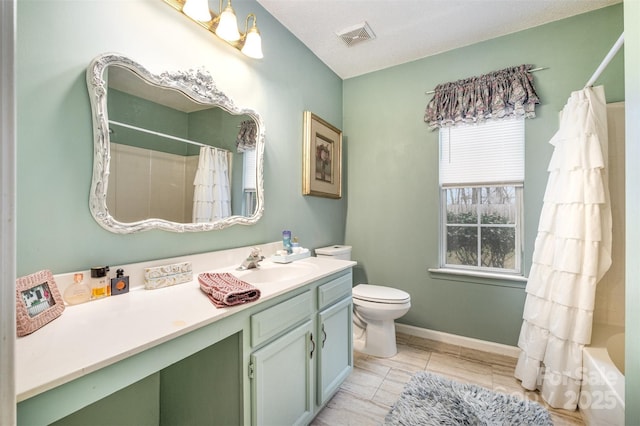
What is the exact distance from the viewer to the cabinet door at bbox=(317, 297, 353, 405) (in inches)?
60.1

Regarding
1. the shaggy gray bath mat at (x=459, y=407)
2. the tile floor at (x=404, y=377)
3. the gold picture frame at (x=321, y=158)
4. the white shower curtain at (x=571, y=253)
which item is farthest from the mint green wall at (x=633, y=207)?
the gold picture frame at (x=321, y=158)

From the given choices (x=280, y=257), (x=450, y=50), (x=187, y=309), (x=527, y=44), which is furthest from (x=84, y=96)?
(x=527, y=44)

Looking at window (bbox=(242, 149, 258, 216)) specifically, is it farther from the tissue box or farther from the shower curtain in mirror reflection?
the tissue box

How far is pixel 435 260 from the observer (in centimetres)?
253

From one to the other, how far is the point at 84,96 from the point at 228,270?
1.05 m

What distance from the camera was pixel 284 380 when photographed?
1.26 m

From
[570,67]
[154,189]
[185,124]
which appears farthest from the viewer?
[570,67]

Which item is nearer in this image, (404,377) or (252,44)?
(252,44)

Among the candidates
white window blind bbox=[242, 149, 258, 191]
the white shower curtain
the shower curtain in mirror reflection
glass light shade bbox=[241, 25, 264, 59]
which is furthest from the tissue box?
the white shower curtain

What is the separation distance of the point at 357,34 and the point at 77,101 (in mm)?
1993

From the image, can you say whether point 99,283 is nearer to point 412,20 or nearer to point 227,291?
point 227,291

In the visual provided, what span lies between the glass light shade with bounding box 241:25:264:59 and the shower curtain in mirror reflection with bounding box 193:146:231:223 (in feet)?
2.13

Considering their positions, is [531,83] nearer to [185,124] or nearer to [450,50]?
[450,50]

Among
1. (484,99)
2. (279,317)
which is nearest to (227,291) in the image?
(279,317)
